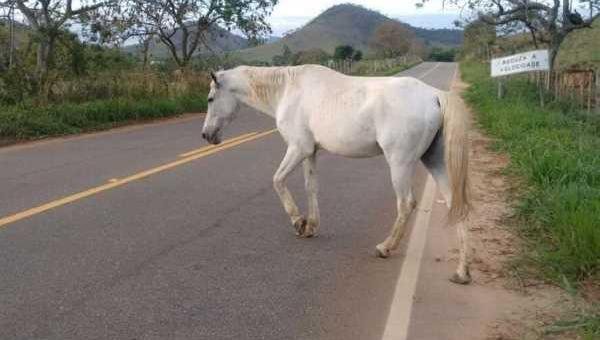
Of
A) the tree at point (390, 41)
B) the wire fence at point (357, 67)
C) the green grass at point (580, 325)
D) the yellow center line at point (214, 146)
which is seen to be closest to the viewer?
the green grass at point (580, 325)

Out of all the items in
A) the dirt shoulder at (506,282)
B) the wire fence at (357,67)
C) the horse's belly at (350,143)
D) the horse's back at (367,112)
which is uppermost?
the wire fence at (357,67)

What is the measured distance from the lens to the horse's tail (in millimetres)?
5113

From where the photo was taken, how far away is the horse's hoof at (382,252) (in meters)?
5.60

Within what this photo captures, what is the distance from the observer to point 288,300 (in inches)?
179

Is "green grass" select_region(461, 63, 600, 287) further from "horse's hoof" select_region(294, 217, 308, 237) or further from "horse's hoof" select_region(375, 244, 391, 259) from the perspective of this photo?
"horse's hoof" select_region(294, 217, 308, 237)

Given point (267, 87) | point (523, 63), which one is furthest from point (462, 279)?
point (523, 63)

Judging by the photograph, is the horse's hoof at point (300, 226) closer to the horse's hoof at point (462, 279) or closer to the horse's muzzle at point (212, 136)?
the horse's muzzle at point (212, 136)

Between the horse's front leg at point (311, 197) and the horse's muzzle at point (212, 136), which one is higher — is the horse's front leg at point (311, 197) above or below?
below

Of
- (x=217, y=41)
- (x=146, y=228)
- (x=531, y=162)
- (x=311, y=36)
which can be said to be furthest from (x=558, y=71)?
(x=311, y=36)

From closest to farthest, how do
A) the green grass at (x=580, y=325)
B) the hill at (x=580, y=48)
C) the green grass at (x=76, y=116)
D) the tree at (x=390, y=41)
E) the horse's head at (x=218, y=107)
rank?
1. the green grass at (x=580, y=325)
2. the horse's head at (x=218, y=107)
3. the green grass at (x=76, y=116)
4. the hill at (x=580, y=48)
5. the tree at (x=390, y=41)

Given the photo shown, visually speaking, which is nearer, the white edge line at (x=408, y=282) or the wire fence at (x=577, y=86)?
the white edge line at (x=408, y=282)

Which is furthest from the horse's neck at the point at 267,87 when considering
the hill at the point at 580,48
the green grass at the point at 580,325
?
the hill at the point at 580,48

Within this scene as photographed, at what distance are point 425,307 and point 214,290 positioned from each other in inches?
57.7

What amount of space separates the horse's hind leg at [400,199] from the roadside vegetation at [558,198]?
1.01 metres
